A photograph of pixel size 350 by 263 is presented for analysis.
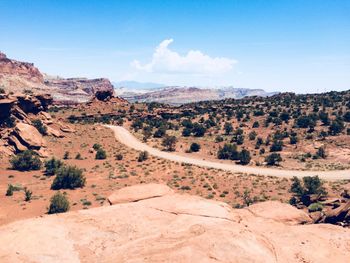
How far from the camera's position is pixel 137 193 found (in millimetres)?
18953

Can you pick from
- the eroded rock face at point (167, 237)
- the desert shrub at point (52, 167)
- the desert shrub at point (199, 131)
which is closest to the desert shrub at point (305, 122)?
the desert shrub at point (199, 131)

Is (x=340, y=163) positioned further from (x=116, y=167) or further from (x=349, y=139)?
(x=116, y=167)

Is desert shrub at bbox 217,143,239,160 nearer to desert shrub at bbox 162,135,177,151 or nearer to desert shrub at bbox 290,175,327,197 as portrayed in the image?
desert shrub at bbox 162,135,177,151

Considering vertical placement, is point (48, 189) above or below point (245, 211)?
below

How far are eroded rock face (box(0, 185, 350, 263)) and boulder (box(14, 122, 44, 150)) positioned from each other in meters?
48.1

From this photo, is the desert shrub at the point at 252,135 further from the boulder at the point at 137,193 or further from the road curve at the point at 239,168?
the boulder at the point at 137,193

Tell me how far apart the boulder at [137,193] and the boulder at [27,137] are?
45.3 meters

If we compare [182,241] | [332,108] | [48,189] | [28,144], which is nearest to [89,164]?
[28,144]

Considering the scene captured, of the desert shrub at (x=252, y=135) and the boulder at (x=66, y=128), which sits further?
the boulder at (x=66, y=128)

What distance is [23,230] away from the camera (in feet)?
42.9

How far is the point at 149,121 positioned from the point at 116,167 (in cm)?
5589

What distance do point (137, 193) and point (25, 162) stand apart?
38.3 metres

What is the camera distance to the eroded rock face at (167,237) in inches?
454

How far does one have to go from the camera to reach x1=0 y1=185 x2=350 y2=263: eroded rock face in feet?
37.9
